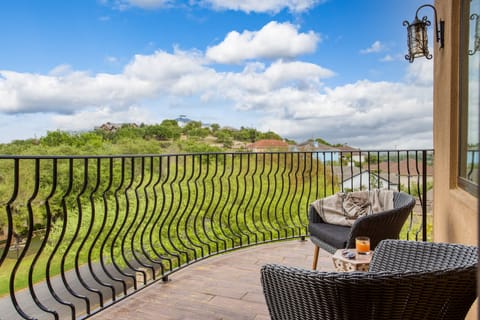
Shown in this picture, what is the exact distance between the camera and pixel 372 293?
3.75 feet

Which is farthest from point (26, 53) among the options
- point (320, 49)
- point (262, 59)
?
point (320, 49)

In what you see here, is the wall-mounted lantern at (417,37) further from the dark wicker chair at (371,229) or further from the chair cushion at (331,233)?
the chair cushion at (331,233)

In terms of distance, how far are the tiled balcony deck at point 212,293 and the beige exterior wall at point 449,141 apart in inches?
46.3

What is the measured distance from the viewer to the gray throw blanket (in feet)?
10.7

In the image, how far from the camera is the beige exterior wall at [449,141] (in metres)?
2.38

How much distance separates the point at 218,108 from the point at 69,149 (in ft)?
79.5

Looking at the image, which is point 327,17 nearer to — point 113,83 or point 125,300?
point 125,300

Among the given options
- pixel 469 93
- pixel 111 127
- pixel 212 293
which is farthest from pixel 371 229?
pixel 111 127

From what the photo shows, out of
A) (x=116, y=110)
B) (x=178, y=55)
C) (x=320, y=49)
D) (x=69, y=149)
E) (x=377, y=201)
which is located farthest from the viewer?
(x=116, y=110)

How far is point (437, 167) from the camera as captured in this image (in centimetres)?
338

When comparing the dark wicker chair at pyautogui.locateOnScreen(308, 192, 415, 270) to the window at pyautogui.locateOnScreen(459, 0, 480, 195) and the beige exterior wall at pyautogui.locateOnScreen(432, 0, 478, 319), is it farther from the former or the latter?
the window at pyautogui.locateOnScreen(459, 0, 480, 195)

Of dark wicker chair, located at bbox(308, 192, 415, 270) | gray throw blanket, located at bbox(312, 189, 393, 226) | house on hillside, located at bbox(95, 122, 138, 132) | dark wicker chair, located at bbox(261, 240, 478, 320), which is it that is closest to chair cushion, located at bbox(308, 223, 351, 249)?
dark wicker chair, located at bbox(308, 192, 415, 270)

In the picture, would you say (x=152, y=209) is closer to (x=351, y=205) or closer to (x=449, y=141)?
(x=351, y=205)

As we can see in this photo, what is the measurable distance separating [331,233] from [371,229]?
0.37 metres
